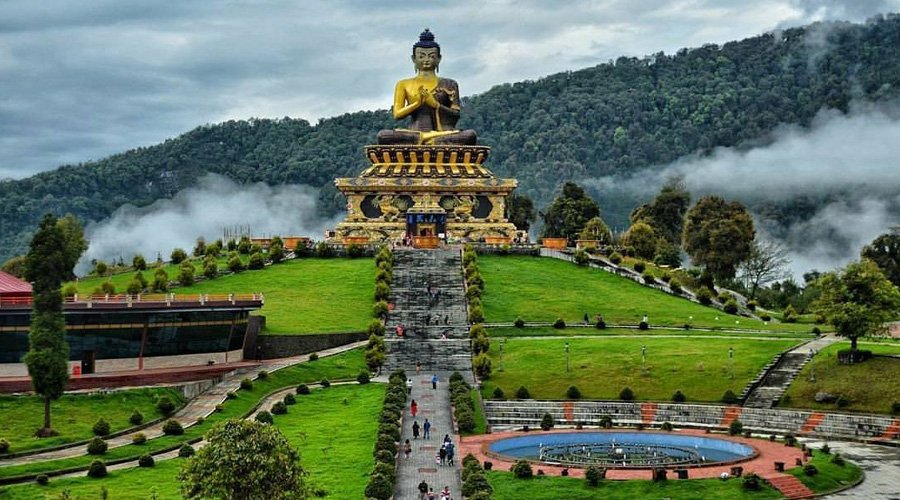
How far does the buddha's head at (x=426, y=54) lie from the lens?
300 ft

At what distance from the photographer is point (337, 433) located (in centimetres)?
4231

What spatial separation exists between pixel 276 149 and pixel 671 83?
60356mm

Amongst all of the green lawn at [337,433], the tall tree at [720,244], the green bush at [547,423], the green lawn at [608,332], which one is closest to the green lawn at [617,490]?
the green lawn at [337,433]

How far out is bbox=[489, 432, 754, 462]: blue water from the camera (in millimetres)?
41344

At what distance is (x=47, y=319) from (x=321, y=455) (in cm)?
1084

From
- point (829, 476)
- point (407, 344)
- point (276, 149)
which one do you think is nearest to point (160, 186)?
point (276, 149)

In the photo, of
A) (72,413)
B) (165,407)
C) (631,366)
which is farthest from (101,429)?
(631,366)

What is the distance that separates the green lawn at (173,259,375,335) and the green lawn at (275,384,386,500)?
10110mm

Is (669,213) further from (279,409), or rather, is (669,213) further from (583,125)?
(583,125)

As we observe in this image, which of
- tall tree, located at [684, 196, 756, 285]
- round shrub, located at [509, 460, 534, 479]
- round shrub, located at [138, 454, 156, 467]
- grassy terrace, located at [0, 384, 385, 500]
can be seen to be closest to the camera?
grassy terrace, located at [0, 384, 385, 500]

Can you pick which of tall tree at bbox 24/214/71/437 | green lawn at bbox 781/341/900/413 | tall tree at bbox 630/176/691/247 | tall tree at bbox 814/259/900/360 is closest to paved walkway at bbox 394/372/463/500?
tall tree at bbox 24/214/71/437

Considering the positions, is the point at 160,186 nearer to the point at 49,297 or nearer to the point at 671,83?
the point at 671,83

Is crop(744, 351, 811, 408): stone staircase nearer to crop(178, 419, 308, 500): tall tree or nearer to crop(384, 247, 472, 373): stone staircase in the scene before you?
crop(384, 247, 472, 373): stone staircase

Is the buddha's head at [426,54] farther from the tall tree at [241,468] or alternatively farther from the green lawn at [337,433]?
the tall tree at [241,468]
